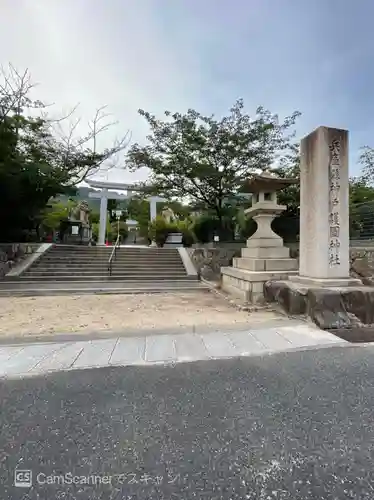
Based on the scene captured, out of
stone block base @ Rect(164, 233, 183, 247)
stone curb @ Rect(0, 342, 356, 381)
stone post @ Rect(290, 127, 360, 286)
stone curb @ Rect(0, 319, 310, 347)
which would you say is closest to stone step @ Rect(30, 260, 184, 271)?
stone block base @ Rect(164, 233, 183, 247)

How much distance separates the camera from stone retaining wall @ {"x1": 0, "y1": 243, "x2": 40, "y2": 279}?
929 cm

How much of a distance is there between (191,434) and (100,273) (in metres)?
8.30

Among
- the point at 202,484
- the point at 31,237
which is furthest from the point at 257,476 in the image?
the point at 31,237

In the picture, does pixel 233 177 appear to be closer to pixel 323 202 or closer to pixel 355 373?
pixel 323 202

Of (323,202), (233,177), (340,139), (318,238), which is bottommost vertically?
(318,238)

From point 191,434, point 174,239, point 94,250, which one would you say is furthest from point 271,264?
point 174,239

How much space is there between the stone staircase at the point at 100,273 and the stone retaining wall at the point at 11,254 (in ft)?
2.00

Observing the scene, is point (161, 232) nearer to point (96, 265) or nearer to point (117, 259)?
point (117, 259)

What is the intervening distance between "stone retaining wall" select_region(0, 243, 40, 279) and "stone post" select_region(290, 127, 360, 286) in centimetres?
925

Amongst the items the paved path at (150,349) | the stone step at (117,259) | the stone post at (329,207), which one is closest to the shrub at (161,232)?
the stone step at (117,259)

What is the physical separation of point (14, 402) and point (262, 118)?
36.6 ft

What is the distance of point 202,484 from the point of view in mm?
1433

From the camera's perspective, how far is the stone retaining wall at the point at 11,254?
366 inches

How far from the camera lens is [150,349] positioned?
341cm
